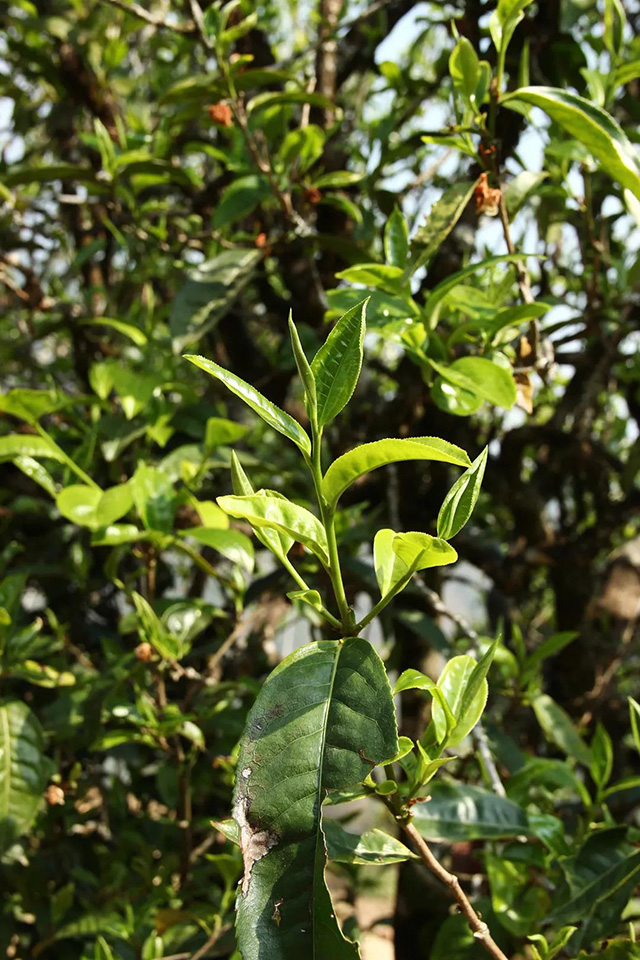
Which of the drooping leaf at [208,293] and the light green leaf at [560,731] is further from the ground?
the drooping leaf at [208,293]

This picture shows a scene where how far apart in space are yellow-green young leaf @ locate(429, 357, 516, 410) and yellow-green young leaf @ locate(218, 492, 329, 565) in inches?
11.8

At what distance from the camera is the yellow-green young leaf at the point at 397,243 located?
951 mm

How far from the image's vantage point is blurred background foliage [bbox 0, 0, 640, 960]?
99 centimetres

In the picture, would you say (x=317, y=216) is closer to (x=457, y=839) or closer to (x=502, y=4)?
(x=502, y=4)

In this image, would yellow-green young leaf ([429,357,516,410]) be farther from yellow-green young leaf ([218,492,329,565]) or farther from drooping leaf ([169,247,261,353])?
drooping leaf ([169,247,261,353])

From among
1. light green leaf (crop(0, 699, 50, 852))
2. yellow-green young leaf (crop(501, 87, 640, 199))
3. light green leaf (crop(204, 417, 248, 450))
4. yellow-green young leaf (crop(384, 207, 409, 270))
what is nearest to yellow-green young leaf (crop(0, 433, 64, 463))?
light green leaf (crop(204, 417, 248, 450))

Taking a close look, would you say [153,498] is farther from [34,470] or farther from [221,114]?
[221,114]

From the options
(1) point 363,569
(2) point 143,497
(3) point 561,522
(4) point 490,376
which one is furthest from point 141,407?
(3) point 561,522

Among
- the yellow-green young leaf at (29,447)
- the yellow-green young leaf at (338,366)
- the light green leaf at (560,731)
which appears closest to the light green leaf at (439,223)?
the yellow-green young leaf at (338,366)

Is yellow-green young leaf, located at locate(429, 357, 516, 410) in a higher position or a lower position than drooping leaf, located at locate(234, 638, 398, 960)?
higher

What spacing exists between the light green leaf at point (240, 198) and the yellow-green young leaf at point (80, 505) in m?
0.48

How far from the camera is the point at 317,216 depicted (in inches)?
61.6

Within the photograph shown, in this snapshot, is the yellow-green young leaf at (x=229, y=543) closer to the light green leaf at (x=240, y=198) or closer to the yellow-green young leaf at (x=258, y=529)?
the yellow-green young leaf at (x=258, y=529)

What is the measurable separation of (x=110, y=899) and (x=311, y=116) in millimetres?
1444
